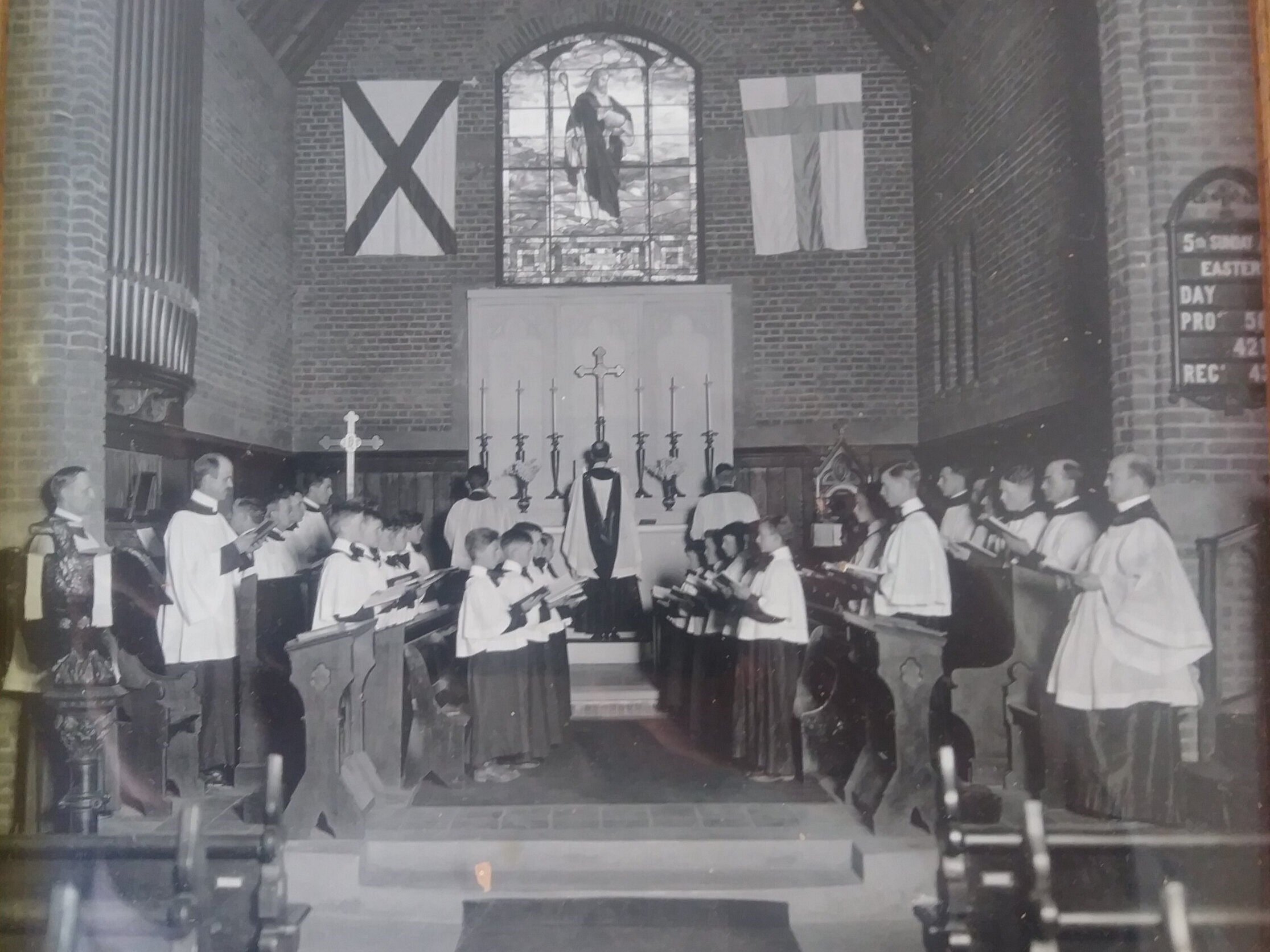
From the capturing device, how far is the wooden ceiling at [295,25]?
12.1 feet

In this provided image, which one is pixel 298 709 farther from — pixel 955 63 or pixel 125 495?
pixel 955 63

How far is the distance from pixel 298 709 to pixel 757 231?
2910 millimetres

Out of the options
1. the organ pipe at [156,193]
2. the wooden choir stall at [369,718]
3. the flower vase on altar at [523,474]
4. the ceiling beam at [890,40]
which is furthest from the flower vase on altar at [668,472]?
the organ pipe at [156,193]

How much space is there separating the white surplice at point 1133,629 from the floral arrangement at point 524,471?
224 cm

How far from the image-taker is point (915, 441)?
141 inches

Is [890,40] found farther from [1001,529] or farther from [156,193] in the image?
[156,193]

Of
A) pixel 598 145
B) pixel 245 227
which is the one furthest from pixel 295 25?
pixel 598 145

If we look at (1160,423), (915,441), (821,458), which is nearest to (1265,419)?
(1160,423)

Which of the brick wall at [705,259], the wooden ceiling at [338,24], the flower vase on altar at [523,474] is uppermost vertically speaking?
the wooden ceiling at [338,24]

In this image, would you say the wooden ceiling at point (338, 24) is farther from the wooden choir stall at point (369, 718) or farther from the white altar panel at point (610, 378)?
the wooden choir stall at point (369, 718)

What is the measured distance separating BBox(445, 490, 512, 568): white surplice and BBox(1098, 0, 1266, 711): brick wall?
2564mm

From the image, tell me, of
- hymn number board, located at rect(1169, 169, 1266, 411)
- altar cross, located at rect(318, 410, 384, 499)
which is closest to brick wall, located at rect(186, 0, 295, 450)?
altar cross, located at rect(318, 410, 384, 499)

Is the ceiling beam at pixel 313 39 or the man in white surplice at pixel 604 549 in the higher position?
the ceiling beam at pixel 313 39

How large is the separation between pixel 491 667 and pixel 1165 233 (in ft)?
11.0
